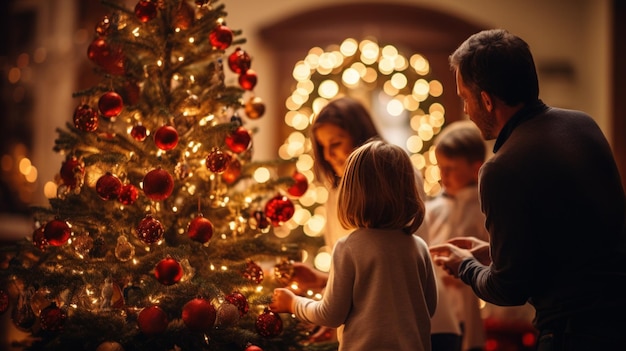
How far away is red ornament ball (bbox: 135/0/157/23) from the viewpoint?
2.65 meters

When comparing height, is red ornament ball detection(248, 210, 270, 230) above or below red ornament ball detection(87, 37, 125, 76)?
below

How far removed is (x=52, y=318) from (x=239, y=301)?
595mm

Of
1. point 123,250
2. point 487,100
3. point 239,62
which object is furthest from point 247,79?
point 487,100

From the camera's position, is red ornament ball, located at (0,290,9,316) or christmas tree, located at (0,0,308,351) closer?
christmas tree, located at (0,0,308,351)

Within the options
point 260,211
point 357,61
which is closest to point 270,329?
point 260,211

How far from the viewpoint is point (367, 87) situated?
6137mm

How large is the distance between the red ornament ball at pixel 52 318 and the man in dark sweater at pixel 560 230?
1.36m

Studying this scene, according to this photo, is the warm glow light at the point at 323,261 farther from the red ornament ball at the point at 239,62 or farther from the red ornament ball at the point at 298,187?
the red ornament ball at the point at 239,62

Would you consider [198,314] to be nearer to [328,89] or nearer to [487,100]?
[487,100]

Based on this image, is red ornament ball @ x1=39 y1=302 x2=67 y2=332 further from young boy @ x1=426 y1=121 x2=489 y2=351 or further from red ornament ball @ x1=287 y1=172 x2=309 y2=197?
young boy @ x1=426 y1=121 x2=489 y2=351

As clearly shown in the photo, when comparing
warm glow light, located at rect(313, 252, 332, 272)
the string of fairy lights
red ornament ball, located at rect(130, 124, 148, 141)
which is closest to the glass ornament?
red ornament ball, located at rect(130, 124, 148, 141)

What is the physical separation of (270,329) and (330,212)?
1.75 ft

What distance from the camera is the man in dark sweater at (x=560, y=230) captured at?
6.35 feet

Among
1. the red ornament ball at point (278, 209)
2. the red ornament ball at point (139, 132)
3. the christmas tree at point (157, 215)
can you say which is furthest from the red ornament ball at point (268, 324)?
the red ornament ball at point (139, 132)
